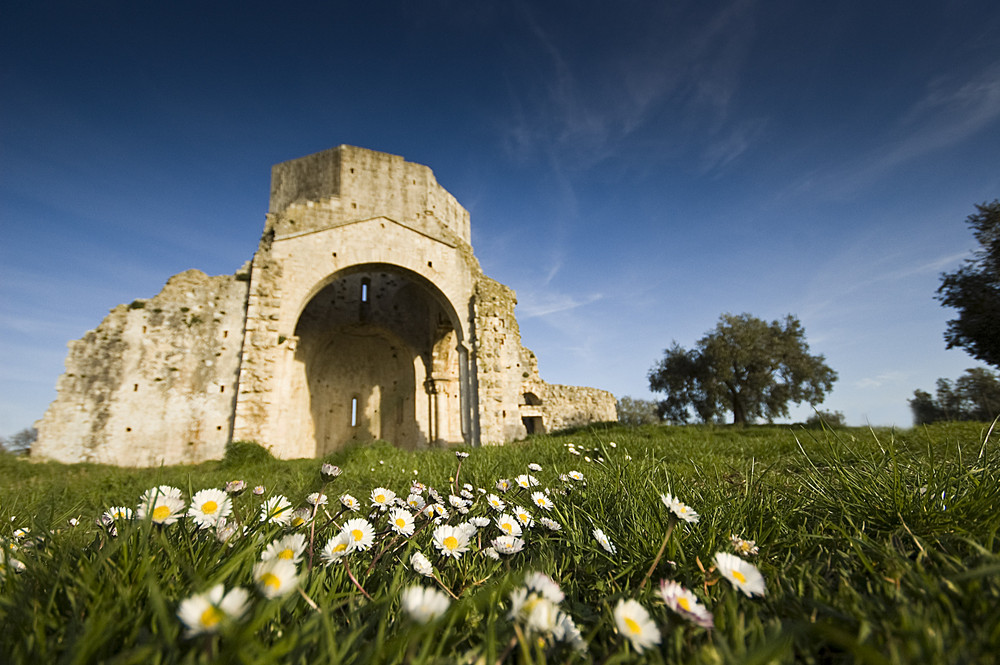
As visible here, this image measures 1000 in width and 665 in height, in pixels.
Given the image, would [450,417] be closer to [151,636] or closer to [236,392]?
[236,392]

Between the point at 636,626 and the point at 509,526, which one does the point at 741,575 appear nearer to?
the point at 636,626

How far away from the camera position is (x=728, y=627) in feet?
2.86

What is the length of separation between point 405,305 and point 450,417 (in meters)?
5.40

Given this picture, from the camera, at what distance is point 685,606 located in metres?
0.81

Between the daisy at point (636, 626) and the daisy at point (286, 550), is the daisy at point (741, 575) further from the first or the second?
the daisy at point (286, 550)

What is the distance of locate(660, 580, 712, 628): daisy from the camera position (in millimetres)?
741

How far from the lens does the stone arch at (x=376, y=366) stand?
16.7 metres

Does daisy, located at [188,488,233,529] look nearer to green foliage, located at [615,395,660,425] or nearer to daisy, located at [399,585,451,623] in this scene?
daisy, located at [399,585,451,623]


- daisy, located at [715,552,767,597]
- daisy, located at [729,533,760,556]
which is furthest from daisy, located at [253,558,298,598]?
daisy, located at [729,533,760,556]

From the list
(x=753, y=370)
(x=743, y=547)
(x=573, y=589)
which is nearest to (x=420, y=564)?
(x=573, y=589)

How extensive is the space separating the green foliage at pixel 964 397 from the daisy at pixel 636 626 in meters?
25.1

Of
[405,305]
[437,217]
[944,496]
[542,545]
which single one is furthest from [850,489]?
[405,305]

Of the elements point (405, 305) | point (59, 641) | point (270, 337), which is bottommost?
point (59, 641)

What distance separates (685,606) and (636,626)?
0.40ft
